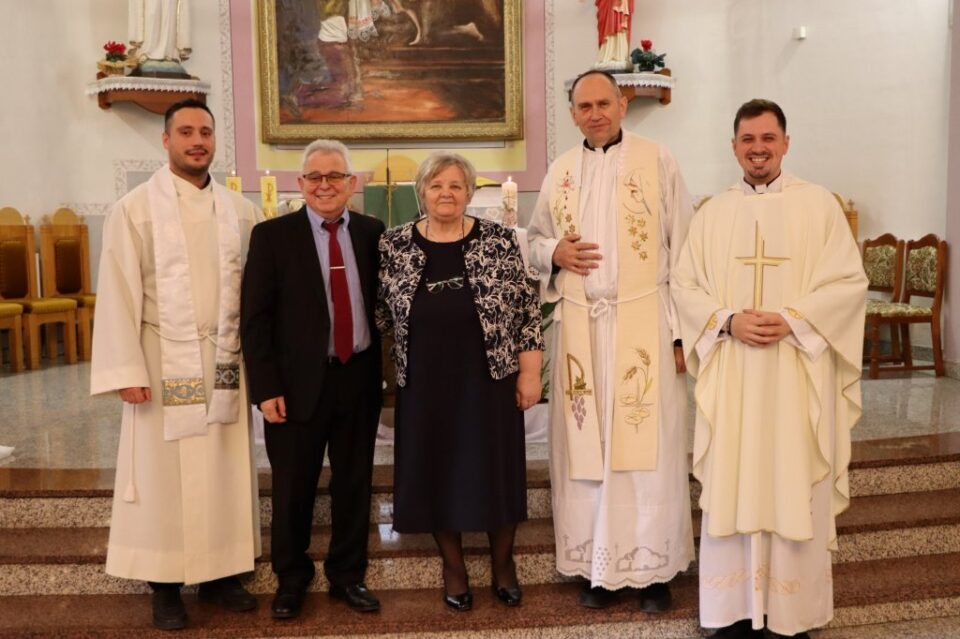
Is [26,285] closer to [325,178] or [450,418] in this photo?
[325,178]

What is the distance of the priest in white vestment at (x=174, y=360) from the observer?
9.91ft

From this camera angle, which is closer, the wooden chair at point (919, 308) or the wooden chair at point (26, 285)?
the wooden chair at point (919, 308)

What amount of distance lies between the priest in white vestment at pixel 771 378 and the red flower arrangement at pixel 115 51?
6.33 meters

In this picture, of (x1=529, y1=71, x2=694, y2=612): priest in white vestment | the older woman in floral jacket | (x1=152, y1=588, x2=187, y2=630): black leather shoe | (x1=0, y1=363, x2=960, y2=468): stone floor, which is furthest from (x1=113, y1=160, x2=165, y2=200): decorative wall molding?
(x1=529, y1=71, x2=694, y2=612): priest in white vestment

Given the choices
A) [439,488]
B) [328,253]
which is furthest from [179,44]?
[439,488]

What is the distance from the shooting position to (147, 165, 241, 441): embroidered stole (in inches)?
120

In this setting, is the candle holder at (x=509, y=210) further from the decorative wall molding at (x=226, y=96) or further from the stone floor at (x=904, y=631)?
the decorative wall molding at (x=226, y=96)

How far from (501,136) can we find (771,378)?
19.2 feet

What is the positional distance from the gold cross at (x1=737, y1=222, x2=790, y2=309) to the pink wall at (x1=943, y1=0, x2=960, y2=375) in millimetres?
3964

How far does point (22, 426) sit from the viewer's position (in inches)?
200

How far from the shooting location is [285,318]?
3.00 metres

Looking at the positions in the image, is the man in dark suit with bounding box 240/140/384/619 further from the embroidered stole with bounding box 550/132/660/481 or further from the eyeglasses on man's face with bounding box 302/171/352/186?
the embroidered stole with bounding box 550/132/660/481

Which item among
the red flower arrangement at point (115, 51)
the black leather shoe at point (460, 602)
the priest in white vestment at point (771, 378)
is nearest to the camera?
the priest in white vestment at point (771, 378)

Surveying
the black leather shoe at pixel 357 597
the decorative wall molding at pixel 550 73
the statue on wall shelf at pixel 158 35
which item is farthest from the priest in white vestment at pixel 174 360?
the decorative wall molding at pixel 550 73
